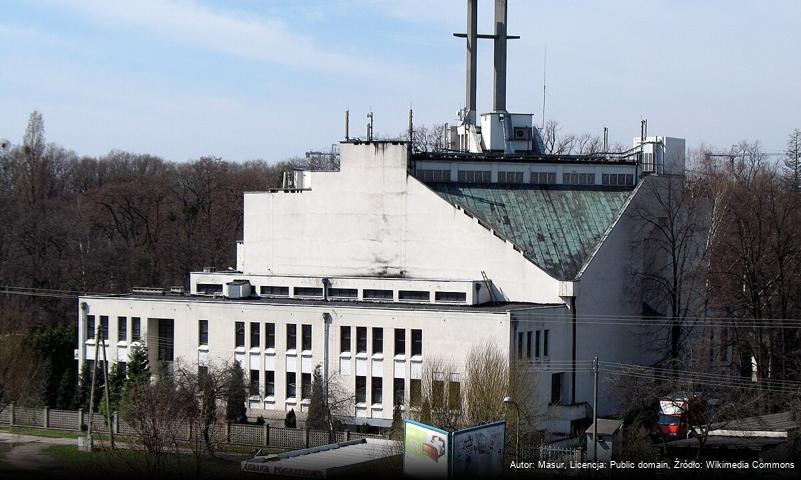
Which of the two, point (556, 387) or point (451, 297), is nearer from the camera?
point (556, 387)

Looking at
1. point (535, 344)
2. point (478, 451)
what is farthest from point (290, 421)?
point (478, 451)

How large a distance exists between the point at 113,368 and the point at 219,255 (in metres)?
49.4

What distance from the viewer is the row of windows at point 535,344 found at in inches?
2539

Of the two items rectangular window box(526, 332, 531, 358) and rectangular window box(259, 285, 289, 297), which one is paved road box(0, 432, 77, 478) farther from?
rectangular window box(526, 332, 531, 358)

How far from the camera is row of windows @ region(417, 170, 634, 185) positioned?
247 feet

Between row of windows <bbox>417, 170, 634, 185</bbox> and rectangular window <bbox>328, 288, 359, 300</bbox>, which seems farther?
row of windows <bbox>417, 170, 634, 185</bbox>

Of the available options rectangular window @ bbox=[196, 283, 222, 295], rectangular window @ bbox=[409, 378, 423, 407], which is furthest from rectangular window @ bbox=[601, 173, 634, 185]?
rectangular window @ bbox=[196, 283, 222, 295]

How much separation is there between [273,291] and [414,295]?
345 inches

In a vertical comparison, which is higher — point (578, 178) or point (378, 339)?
point (578, 178)

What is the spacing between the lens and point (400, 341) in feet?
217

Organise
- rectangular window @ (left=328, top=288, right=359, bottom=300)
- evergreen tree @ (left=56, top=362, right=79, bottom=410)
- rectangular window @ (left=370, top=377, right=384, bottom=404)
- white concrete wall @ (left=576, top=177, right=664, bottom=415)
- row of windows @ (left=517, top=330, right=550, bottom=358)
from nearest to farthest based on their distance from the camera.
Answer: row of windows @ (left=517, top=330, right=550, bottom=358)
rectangular window @ (left=370, top=377, right=384, bottom=404)
white concrete wall @ (left=576, top=177, right=664, bottom=415)
rectangular window @ (left=328, top=288, right=359, bottom=300)
evergreen tree @ (left=56, top=362, right=79, bottom=410)

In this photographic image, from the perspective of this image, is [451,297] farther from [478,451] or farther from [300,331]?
[478,451]

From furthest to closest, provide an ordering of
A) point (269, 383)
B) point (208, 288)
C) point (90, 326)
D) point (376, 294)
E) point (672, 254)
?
point (208, 288) → point (90, 326) → point (672, 254) → point (376, 294) → point (269, 383)

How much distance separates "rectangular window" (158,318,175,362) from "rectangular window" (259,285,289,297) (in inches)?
212
